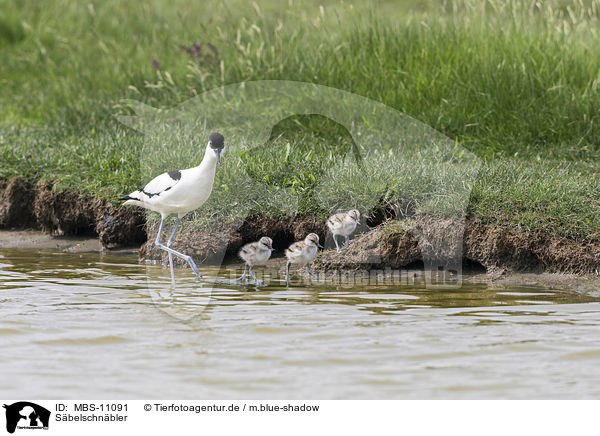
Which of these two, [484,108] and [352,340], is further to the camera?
[484,108]

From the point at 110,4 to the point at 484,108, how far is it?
29.1 ft

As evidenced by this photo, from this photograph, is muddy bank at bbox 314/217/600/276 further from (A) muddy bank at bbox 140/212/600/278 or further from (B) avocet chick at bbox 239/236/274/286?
(B) avocet chick at bbox 239/236/274/286

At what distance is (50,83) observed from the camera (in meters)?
13.2

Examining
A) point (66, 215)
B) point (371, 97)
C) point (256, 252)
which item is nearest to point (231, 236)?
point (256, 252)

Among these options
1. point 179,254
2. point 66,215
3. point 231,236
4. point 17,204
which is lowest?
point 179,254

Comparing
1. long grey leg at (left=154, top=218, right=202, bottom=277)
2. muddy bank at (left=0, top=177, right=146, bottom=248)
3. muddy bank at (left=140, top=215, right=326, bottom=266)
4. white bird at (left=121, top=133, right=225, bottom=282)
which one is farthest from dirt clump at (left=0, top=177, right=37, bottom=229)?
white bird at (left=121, top=133, right=225, bottom=282)

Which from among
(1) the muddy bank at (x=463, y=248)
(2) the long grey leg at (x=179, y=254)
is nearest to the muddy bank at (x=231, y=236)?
(2) the long grey leg at (x=179, y=254)

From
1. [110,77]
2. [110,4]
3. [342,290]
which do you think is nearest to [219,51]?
[110,77]

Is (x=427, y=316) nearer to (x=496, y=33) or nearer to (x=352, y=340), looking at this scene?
(x=352, y=340)
